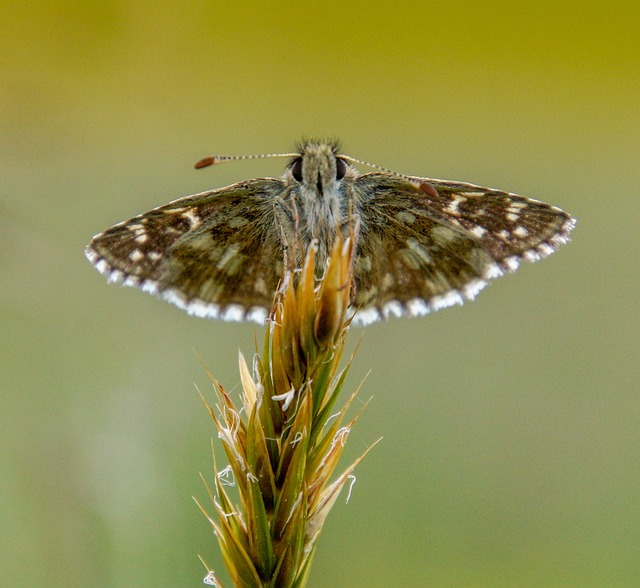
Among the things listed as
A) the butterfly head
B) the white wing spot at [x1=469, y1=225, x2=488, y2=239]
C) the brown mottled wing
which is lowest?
the white wing spot at [x1=469, y1=225, x2=488, y2=239]

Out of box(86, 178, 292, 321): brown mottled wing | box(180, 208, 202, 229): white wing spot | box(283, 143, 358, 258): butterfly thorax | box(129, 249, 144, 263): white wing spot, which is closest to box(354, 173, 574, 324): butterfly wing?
box(283, 143, 358, 258): butterfly thorax

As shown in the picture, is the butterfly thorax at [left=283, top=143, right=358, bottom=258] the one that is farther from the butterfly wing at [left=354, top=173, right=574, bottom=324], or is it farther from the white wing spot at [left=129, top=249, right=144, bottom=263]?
the white wing spot at [left=129, top=249, right=144, bottom=263]

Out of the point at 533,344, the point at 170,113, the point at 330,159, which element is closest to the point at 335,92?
the point at 170,113

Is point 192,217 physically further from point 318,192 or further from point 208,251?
point 318,192

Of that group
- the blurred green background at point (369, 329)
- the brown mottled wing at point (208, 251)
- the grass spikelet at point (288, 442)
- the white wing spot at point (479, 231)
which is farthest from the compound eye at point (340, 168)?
the blurred green background at point (369, 329)

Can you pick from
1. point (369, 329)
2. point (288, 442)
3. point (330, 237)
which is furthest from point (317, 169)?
point (369, 329)

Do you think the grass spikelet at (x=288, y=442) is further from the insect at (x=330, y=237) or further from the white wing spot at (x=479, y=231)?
the white wing spot at (x=479, y=231)
